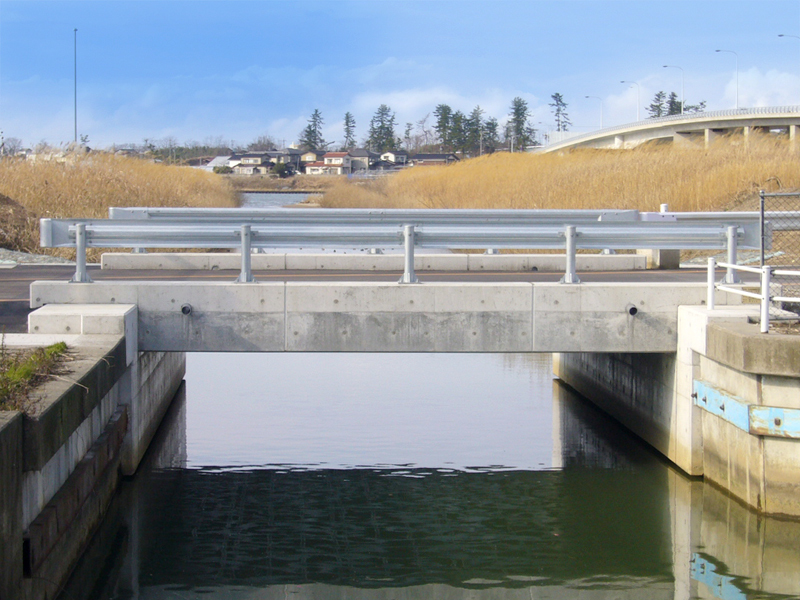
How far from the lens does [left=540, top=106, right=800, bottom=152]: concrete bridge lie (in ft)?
245

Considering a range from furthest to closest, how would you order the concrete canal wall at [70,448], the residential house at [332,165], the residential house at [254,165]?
the residential house at [254,165] < the residential house at [332,165] < the concrete canal wall at [70,448]

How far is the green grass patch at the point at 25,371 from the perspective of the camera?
707cm

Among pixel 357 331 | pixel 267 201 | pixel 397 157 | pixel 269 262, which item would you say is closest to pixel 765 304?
pixel 357 331

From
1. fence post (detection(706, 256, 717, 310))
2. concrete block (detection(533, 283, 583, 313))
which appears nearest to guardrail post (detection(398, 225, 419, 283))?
concrete block (detection(533, 283, 583, 313))

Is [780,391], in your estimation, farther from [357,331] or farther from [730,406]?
[357,331]

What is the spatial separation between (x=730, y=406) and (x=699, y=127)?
3166 inches

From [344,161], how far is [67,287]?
173 meters

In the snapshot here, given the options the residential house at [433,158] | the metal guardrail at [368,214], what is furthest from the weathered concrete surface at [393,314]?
the residential house at [433,158]

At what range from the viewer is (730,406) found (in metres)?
9.90

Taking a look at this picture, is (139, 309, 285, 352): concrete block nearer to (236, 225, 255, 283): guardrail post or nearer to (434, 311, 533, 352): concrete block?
(236, 225, 255, 283): guardrail post

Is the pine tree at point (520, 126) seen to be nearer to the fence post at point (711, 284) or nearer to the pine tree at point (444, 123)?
the pine tree at point (444, 123)

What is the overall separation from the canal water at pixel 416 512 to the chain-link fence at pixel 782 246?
231 centimetres

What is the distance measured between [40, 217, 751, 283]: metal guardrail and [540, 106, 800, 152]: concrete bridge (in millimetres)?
53932

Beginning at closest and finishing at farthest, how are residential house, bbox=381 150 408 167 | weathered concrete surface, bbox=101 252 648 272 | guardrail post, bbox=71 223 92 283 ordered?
1. guardrail post, bbox=71 223 92 283
2. weathered concrete surface, bbox=101 252 648 272
3. residential house, bbox=381 150 408 167
